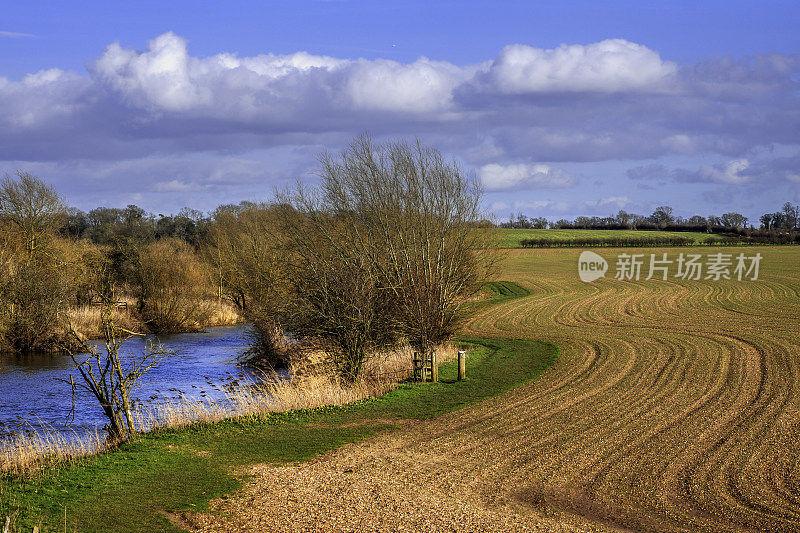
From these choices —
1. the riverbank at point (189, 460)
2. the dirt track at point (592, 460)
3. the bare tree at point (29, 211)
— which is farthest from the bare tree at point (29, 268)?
the dirt track at point (592, 460)

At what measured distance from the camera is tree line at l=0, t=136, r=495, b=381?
72.6 feet

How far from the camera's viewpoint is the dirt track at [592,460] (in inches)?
403

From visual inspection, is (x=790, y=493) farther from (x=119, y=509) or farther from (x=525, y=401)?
(x=119, y=509)

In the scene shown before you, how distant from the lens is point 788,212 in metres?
142

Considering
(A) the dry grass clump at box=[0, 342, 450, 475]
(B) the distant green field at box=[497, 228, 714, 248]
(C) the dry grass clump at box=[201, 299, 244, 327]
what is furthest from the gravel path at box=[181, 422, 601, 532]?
(B) the distant green field at box=[497, 228, 714, 248]

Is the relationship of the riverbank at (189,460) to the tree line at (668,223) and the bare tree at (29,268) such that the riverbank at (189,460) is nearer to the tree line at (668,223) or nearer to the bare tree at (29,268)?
the bare tree at (29,268)

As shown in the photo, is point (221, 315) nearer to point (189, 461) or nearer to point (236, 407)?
point (236, 407)

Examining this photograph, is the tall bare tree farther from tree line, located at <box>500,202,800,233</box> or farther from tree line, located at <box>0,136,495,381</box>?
tree line, located at <box>500,202,800,233</box>

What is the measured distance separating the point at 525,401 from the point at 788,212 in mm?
147612

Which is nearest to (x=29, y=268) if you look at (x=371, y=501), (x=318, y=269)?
(x=318, y=269)

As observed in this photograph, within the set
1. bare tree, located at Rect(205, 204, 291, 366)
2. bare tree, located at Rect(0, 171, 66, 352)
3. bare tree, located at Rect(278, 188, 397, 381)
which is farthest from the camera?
bare tree, located at Rect(0, 171, 66, 352)

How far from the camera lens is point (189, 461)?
1298 cm

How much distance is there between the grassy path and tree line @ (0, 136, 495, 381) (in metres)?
3.53

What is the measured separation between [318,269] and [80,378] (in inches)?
455
